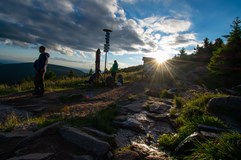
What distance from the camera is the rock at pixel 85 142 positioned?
12.2 feet

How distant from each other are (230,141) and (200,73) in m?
22.7

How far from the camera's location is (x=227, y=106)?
7.09 metres

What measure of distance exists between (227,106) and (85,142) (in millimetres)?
5444

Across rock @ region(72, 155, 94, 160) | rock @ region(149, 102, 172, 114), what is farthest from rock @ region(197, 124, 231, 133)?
rock @ region(72, 155, 94, 160)

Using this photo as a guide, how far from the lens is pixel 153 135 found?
569cm

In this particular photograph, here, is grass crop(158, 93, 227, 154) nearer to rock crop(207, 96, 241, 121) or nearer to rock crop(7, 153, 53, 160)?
rock crop(207, 96, 241, 121)

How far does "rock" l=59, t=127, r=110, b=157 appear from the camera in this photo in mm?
3707

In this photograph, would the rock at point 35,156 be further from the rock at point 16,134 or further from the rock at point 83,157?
the rock at point 16,134

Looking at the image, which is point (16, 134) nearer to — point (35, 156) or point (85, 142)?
point (35, 156)

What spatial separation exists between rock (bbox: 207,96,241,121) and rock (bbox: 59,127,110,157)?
492 cm

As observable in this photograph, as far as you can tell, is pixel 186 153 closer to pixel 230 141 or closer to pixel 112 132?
pixel 230 141

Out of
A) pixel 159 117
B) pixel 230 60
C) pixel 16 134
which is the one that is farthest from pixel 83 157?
pixel 230 60

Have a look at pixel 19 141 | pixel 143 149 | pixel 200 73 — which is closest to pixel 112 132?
pixel 143 149

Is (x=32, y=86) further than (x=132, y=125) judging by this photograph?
Yes
